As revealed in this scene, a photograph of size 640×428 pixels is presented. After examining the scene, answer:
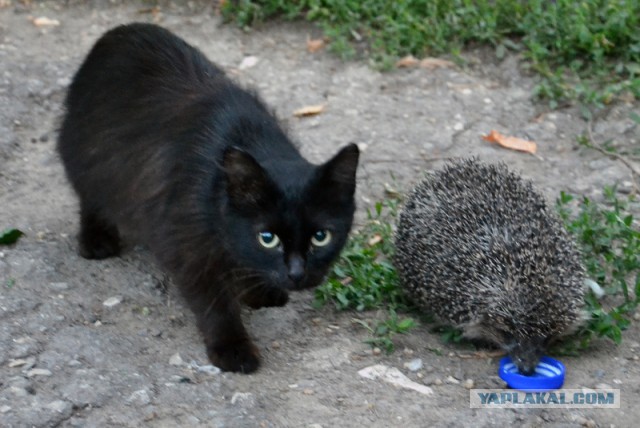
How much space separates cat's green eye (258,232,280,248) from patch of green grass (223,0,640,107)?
379 cm

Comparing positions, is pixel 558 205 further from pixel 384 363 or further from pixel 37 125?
pixel 37 125

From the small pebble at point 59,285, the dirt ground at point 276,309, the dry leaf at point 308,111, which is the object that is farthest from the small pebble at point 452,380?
the dry leaf at point 308,111

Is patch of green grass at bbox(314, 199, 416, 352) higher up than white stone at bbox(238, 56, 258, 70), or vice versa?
white stone at bbox(238, 56, 258, 70)

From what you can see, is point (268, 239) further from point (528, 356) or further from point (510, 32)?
point (510, 32)

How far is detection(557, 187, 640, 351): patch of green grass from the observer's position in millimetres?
5043

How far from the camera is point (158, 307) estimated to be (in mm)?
5359

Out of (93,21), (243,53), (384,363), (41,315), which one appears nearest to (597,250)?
(384,363)

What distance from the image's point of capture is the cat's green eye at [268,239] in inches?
173

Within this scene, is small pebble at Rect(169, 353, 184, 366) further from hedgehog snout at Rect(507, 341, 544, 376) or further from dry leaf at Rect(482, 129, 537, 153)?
dry leaf at Rect(482, 129, 537, 153)

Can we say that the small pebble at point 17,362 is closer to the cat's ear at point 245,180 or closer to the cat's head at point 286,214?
the cat's head at point 286,214

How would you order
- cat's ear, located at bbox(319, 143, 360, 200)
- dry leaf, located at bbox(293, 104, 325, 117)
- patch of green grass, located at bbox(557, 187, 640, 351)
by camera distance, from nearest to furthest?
cat's ear, located at bbox(319, 143, 360, 200)
patch of green grass, located at bbox(557, 187, 640, 351)
dry leaf, located at bbox(293, 104, 325, 117)

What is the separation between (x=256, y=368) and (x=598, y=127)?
146 inches

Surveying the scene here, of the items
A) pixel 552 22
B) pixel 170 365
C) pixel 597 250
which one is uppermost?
pixel 552 22

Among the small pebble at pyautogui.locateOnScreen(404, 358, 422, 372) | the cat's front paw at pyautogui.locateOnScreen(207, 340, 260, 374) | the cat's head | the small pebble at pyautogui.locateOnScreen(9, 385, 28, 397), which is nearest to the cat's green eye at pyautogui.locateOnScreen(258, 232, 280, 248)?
the cat's head
